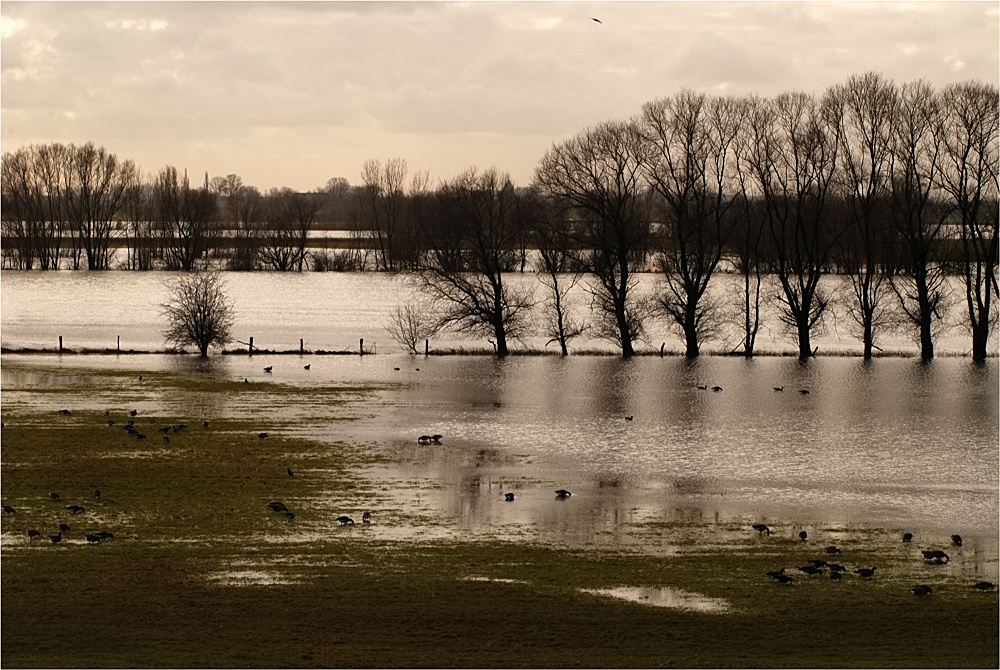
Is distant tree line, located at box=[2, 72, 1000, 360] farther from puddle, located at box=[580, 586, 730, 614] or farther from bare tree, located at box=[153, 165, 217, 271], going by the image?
bare tree, located at box=[153, 165, 217, 271]

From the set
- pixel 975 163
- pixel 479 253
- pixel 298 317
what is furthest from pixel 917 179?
pixel 298 317

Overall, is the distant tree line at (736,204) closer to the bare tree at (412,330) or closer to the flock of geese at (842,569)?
the bare tree at (412,330)

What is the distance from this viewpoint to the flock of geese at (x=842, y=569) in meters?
21.7

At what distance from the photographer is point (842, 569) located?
74.0 feet

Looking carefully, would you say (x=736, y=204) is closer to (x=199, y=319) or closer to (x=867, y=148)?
(x=867, y=148)

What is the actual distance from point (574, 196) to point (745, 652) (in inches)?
2118

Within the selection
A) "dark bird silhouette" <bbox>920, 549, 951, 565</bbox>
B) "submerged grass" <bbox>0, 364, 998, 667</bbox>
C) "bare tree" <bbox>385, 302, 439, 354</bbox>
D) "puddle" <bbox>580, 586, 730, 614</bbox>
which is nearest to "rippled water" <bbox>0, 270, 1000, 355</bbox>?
"bare tree" <bbox>385, 302, 439, 354</bbox>

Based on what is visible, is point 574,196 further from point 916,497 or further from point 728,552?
point 728,552

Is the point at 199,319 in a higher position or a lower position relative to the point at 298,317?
lower

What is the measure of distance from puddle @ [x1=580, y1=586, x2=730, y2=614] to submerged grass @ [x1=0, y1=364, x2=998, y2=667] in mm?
291

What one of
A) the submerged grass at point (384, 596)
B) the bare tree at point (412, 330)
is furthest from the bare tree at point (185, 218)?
the submerged grass at point (384, 596)

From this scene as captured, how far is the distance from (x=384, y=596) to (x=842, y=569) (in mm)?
8648

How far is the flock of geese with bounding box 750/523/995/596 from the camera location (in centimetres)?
2172

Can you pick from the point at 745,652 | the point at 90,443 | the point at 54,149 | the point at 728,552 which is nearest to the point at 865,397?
the point at 728,552
